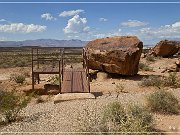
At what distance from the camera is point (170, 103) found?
10.4m

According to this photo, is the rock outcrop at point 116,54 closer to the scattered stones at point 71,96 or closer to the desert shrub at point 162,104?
the scattered stones at point 71,96

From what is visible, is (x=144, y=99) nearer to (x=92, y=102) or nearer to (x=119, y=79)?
(x=92, y=102)

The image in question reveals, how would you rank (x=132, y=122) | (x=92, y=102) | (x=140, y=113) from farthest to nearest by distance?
1. (x=92, y=102)
2. (x=140, y=113)
3. (x=132, y=122)

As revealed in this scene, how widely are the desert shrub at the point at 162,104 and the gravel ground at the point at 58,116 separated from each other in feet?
3.17

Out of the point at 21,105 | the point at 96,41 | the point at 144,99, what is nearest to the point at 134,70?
the point at 96,41

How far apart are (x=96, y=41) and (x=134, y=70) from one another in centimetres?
323

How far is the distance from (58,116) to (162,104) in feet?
10.1

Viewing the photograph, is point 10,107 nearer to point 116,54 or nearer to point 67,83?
point 67,83

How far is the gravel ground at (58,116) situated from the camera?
27.9 feet

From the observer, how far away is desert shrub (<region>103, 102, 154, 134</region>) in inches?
291

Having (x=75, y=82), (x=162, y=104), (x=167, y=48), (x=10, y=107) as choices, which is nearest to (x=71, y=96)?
(x=75, y=82)

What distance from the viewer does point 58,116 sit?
380 inches

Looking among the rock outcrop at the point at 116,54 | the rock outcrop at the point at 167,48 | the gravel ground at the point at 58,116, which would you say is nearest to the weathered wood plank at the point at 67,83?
the gravel ground at the point at 58,116

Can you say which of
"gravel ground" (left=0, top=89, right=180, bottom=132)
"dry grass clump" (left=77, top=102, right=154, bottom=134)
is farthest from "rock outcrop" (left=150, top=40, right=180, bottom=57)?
"dry grass clump" (left=77, top=102, right=154, bottom=134)
